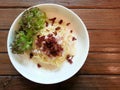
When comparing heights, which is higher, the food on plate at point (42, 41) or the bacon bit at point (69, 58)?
the food on plate at point (42, 41)

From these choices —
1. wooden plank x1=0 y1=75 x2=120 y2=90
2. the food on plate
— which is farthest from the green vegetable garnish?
wooden plank x1=0 y1=75 x2=120 y2=90

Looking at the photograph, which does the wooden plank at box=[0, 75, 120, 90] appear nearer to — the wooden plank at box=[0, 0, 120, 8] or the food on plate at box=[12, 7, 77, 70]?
the food on plate at box=[12, 7, 77, 70]

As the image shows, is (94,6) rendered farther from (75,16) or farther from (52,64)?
(52,64)

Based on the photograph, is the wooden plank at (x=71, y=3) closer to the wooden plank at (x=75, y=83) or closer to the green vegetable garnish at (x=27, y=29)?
the green vegetable garnish at (x=27, y=29)

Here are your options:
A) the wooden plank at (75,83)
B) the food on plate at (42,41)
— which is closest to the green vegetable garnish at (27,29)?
the food on plate at (42,41)

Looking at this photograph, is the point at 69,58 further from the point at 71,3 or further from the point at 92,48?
the point at 71,3

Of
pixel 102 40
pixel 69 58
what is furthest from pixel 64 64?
pixel 102 40

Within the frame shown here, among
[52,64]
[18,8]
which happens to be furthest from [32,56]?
[18,8]
